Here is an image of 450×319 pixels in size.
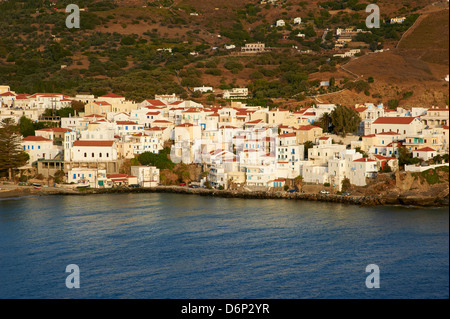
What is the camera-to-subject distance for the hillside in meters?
42.5

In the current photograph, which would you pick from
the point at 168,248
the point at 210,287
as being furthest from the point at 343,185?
the point at 210,287

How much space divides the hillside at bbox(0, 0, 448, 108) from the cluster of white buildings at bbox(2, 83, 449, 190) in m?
3.92

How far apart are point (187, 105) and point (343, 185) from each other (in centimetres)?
1320

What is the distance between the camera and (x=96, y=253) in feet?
62.4

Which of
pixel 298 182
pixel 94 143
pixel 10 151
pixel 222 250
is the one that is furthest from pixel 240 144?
pixel 222 250

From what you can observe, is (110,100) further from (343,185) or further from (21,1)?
(21,1)

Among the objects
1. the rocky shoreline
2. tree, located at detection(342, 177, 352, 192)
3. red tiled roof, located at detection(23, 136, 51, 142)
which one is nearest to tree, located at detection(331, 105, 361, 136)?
tree, located at detection(342, 177, 352, 192)

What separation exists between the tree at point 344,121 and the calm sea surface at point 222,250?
22.4ft

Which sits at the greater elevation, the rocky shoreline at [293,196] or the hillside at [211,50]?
the hillside at [211,50]

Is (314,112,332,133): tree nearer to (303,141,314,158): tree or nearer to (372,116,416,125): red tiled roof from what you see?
(372,116,416,125): red tiled roof

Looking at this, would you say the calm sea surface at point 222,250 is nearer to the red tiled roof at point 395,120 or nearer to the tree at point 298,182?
the tree at point 298,182

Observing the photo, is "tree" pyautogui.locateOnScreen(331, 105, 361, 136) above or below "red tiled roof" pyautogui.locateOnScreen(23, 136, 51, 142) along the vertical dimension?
above

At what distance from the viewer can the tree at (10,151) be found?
29844mm

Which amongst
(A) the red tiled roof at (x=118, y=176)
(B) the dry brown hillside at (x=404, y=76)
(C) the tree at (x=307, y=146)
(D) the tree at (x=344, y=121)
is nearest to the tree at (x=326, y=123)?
(D) the tree at (x=344, y=121)
